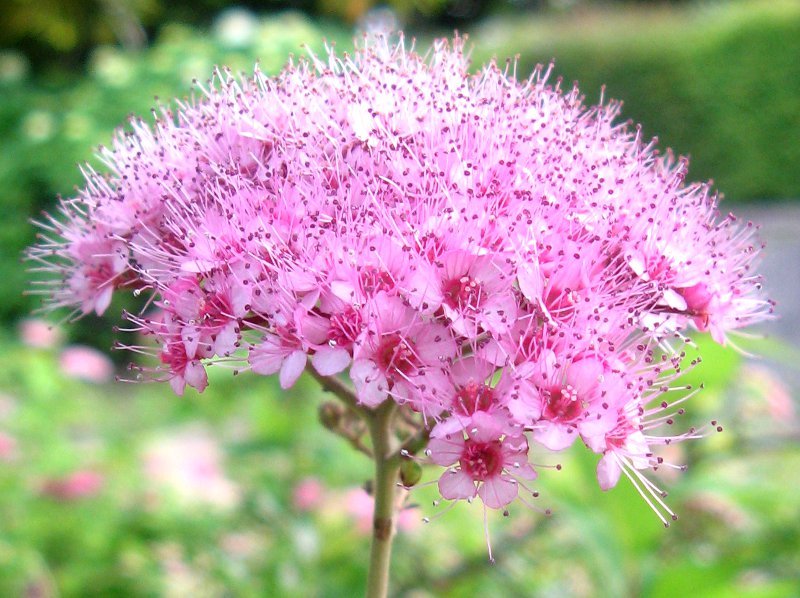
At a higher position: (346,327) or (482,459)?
(346,327)

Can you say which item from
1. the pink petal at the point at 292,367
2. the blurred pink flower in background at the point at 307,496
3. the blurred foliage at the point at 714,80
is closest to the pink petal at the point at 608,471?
the pink petal at the point at 292,367

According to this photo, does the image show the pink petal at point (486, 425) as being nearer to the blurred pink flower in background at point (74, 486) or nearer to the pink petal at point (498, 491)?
the pink petal at point (498, 491)

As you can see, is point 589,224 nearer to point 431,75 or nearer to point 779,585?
point 431,75

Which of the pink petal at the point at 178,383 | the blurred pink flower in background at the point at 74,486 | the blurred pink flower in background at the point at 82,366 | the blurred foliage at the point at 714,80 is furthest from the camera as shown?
the blurred foliage at the point at 714,80

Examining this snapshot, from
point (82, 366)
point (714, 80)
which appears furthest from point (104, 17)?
point (714, 80)

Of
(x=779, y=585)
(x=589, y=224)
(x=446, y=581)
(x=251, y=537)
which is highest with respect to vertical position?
(x=589, y=224)

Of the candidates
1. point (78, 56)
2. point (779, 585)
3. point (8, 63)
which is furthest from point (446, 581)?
point (78, 56)

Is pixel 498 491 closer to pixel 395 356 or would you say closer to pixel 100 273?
pixel 395 356
